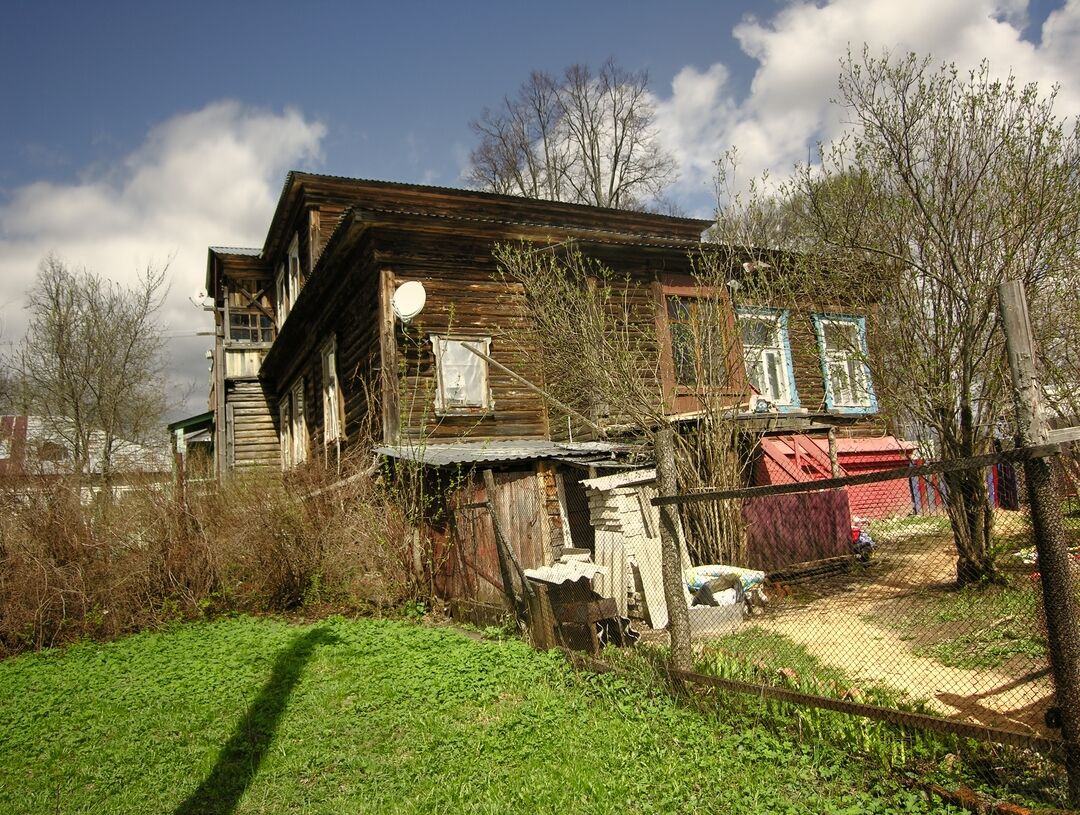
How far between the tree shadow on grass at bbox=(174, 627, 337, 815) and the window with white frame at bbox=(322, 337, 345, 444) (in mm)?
8332

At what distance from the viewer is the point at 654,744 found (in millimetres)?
4129

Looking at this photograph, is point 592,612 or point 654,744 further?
point 592,612

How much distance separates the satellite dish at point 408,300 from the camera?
11125mm

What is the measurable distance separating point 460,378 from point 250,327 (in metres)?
12.4

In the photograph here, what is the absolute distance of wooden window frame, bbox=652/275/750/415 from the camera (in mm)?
9453

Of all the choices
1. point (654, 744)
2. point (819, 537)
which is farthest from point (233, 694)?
point (819, 537)

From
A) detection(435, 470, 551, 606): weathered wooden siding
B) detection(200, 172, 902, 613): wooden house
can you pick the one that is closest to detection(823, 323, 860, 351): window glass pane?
detection(200, 172, 902, 613): wooden house

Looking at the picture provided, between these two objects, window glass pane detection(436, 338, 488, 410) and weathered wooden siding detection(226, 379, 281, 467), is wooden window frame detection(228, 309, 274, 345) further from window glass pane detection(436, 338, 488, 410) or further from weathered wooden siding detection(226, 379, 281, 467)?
window glass pane detection(436, 338, 488, 410)

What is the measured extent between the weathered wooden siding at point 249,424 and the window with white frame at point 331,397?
→ 6.88m

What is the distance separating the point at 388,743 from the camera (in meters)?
4.54

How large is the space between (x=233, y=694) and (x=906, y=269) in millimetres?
7694

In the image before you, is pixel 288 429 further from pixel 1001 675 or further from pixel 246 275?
pixel 1001 675

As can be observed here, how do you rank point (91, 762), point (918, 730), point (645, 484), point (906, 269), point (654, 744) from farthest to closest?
point (645, 484)
point (906, 269)
point (91, 762)
point (654, 744)
point (918, 730)

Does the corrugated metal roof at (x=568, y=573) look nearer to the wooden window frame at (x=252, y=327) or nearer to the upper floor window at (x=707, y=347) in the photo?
the upper floor window at (x=707, y=347)
